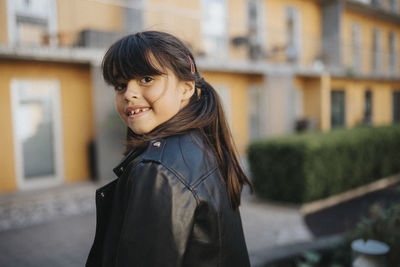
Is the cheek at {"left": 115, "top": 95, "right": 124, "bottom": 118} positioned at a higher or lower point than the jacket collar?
higher

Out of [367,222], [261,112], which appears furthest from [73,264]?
[261,112]

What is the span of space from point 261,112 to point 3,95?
8.99m

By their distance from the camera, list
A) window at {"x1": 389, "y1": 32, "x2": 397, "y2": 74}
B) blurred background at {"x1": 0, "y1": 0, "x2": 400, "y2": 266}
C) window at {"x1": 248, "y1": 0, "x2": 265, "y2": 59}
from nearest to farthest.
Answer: blurred background at {"x1": 0, "y1": 0, "x2": 400, "y2": 266}
window at {"x1": 248, "y1": 0, "x2": 265, "y2": 59}
window at {"x1": 389, "y1": 32, "x2": 397, "y2": 74}

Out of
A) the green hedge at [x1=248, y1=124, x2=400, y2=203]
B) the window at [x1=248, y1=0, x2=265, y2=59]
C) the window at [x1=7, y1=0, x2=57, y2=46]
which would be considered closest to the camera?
the green hedge at [x1=248, y1=124, x2=400, y2=203]

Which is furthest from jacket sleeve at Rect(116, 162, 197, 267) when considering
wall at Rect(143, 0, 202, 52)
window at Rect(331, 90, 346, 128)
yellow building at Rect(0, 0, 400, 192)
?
window at Rect(331, 90, 346, 128)

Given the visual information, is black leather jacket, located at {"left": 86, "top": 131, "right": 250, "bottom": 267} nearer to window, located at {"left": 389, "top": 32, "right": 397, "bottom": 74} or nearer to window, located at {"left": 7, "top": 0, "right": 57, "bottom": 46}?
window, located at {"left": 7, "top": 0, "right": 57, "bottom": 46}

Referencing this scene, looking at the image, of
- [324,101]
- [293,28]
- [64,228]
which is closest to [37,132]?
[64,228]

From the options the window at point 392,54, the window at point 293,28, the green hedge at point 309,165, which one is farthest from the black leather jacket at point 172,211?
the window at point 392,54

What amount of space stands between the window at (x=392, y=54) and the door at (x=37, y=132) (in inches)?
797

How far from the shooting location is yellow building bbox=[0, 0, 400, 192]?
8477 millimetres

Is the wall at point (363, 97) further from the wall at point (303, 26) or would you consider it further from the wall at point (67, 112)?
the wall at point (67, 112)

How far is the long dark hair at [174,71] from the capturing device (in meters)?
1.20

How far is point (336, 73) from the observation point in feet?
53.3

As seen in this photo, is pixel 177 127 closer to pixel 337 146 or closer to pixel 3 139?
pixel 337 146
